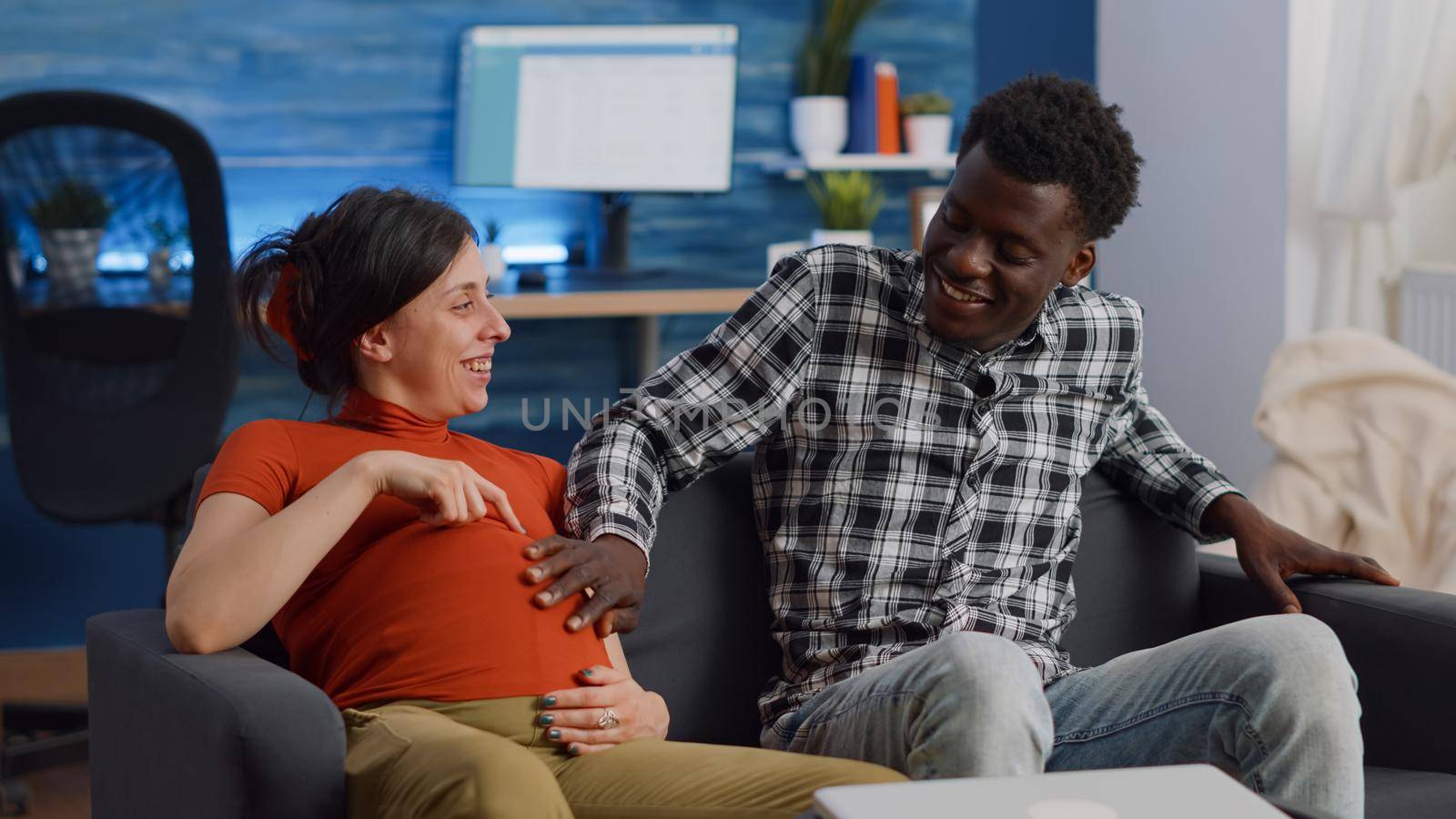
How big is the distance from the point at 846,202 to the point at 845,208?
0.02 m

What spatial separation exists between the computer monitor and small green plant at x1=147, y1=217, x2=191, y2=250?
0.88 metres

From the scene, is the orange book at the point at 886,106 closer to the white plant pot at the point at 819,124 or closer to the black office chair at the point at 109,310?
the white plant pot at the point at 819,124

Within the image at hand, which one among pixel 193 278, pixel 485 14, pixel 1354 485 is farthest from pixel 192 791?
pixel 485 14

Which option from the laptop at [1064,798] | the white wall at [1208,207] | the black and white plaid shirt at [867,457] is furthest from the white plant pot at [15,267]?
the white wall at [1208,207]

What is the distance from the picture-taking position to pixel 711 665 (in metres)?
1.68

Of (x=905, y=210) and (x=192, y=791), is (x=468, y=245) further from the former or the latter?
(x=905, y=210)

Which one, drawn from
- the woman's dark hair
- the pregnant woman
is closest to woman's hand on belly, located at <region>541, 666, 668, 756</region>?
the pregnant woman

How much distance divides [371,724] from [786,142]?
104 inches

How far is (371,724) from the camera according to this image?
1.26 metres

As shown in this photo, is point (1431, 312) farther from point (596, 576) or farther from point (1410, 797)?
point (596, 576)

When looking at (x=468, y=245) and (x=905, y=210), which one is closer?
(x=468, y=245)

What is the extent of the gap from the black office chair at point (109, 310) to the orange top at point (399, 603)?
1.22 meters

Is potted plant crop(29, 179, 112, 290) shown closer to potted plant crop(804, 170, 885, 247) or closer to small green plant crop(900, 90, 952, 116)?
potted plant crop(804, 170, 885, 247)

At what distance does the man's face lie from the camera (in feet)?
5.08
